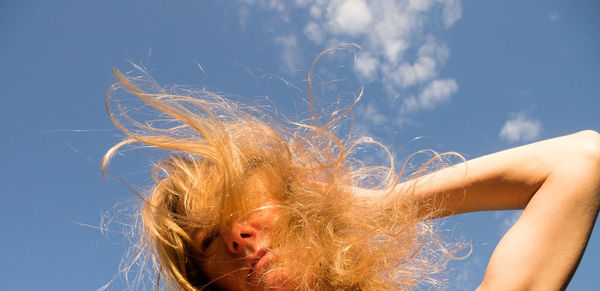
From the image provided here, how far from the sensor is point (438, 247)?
244 centimetres

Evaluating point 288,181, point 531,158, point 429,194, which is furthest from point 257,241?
point 531,158

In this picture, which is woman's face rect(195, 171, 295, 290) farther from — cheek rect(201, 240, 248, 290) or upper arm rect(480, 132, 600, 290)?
upper arm rect(480, 132, 600, 290)

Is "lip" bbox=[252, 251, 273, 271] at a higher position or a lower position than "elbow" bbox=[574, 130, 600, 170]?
lower

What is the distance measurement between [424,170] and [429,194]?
0.26 meters

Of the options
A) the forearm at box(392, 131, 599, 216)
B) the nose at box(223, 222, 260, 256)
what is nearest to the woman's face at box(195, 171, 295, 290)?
the nose at box(223, 222, 260, 256)

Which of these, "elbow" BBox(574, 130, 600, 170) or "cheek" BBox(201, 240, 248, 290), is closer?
"elbow" BBox(574, 130, 600, 170)

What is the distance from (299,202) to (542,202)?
114cm

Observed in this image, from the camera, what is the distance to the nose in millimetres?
2033

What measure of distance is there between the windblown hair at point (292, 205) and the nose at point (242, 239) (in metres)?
0.06

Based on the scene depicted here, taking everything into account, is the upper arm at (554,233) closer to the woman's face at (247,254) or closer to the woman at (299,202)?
the woman at (299,202)

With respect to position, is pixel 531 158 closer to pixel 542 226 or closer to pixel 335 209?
pixel 542 226

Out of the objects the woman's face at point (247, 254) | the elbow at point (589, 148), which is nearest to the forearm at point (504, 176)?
the elbow at point (589, 148)

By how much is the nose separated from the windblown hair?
6 cm

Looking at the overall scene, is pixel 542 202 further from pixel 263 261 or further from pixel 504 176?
pixel 263 261
